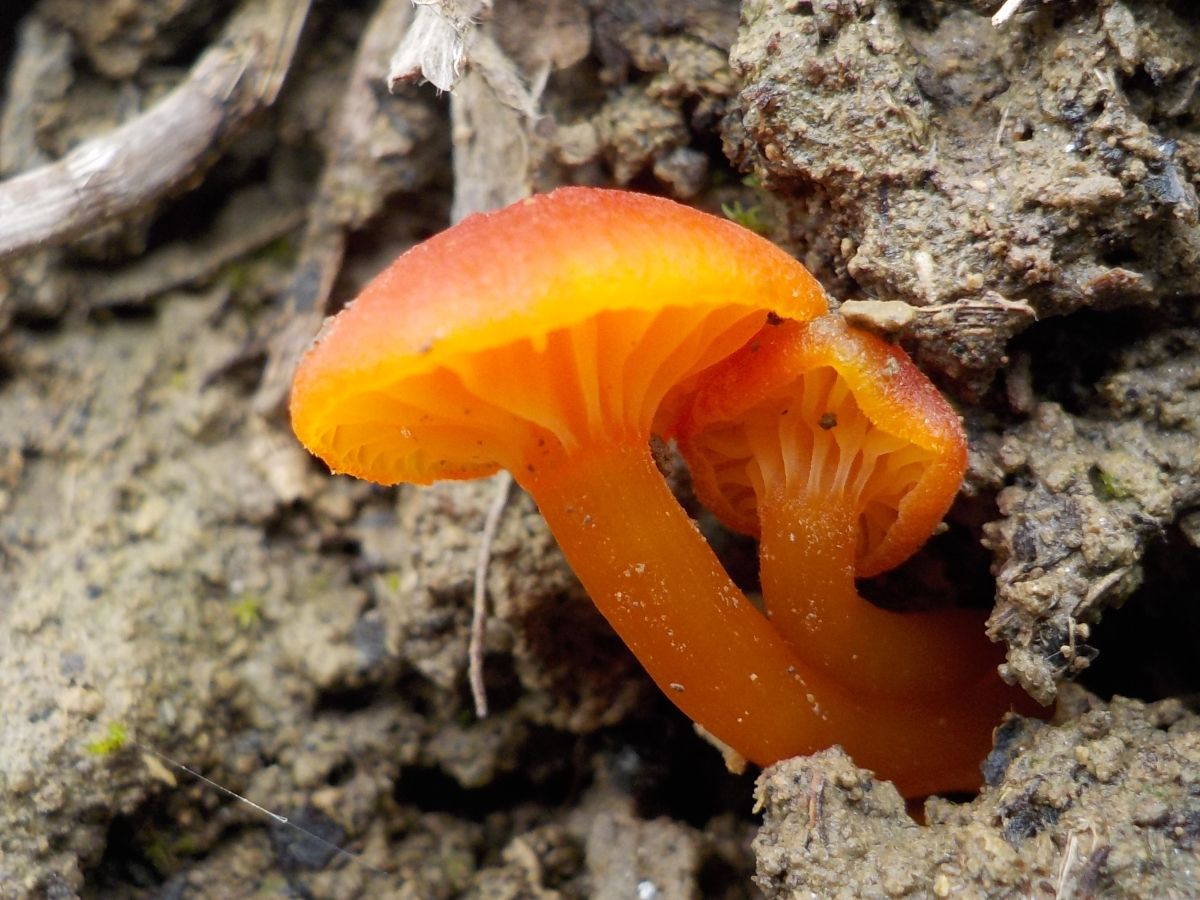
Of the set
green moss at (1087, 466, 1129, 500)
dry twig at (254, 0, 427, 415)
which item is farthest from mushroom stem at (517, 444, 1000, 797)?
dry twig at (254, 0, 427, 415)

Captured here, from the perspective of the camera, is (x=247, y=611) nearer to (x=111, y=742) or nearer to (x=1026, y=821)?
(x=111, y=742)

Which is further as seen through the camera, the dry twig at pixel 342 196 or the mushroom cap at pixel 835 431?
the dry twig at pixel 342 196

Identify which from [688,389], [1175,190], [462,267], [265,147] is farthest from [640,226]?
[265,147]

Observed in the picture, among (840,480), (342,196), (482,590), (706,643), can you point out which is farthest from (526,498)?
(342,196)

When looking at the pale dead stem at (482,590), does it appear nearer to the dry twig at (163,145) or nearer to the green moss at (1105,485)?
the dry twig at (163,145)

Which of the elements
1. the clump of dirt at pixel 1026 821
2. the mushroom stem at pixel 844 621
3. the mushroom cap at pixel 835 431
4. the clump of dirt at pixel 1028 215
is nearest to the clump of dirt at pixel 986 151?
the clump of dirt at pixel 1028 215

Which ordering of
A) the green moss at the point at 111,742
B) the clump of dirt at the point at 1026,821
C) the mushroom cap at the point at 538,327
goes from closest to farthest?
the mushroom cap at the point at 538,327
the clump of dirt at the point at 1026,821
the green moss at the point at 111,742
